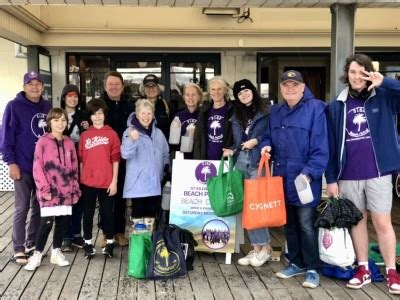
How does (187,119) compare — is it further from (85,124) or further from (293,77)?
(293,77)

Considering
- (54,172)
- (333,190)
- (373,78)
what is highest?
(373,78)

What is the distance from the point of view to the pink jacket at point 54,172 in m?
4.34

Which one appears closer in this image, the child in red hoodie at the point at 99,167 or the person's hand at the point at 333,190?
the person's hand at the point at 333,190

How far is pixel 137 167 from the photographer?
4.67m

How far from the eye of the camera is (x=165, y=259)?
13.7 feet

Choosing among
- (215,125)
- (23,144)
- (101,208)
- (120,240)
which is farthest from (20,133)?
(215,125)

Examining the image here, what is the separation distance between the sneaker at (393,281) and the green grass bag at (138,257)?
6.41 feet

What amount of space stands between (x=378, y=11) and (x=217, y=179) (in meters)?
5.23

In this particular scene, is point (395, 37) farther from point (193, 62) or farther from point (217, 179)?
point (217, 179)

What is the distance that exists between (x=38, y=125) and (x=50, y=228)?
0.96m

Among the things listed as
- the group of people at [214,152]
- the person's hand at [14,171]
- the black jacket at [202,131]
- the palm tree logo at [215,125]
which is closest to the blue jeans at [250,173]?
the group of people at [214,152]

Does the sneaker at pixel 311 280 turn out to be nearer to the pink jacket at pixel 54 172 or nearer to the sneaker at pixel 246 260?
the sneaker at pixel 246 260

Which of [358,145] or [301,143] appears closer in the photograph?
[358,145]

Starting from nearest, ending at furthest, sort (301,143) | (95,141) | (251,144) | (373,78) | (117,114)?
(373,78) < (301,143) < (251,144) < (95,141) < (117,114)
